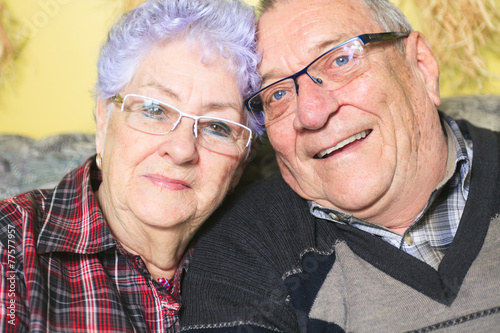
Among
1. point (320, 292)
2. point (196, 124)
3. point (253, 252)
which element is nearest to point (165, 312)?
point (253, 252)

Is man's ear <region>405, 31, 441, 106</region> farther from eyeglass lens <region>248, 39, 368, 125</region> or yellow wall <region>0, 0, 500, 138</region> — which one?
yellow wall <region>0, 0, 500, 138</region>

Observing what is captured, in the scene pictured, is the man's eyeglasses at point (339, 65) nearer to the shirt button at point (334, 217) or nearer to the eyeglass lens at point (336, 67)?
the eyeglass lens at point (336, 67)

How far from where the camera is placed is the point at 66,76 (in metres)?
2.71

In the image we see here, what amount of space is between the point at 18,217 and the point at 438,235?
1.43 m

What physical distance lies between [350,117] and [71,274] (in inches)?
40.5

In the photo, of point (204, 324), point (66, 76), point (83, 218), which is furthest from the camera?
point (66, 76)

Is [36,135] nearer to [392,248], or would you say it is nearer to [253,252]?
[253,252]

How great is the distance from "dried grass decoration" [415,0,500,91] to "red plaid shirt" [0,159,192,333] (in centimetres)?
198

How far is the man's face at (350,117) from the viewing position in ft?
5.12

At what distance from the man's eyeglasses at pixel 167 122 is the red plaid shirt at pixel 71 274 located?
0.33 metres

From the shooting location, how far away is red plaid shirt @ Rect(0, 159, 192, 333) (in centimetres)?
133

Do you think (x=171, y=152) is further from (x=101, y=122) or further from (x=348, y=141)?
(x=348, y=141)

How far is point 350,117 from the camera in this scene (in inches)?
61.2

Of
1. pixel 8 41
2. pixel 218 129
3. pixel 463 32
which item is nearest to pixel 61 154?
pixel 218 129
